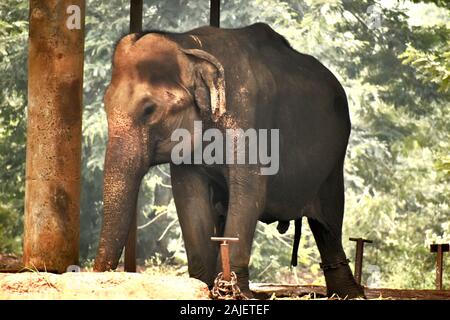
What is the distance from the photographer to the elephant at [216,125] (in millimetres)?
9484

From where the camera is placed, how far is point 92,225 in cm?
2570

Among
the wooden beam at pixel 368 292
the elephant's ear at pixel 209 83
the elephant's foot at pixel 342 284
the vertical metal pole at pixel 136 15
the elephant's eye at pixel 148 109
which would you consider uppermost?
the vertical metal pole at pixel 136 15

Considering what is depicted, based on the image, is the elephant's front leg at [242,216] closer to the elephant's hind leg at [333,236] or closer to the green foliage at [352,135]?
the elephant's hind leg at [333,236]

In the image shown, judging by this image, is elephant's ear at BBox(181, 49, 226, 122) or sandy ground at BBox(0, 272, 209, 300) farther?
elephant's ear at BBox(181, 49, 226, 122)

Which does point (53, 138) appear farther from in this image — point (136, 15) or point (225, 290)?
point (225, 290)

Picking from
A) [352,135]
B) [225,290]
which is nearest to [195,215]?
[225,290]

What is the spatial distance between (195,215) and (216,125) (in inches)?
37.4

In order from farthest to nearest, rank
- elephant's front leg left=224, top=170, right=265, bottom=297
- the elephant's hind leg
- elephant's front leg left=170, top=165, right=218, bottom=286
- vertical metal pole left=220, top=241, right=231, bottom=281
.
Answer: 1. the elephant's hind leg
2. elephant's front leg left=170, top=165, right=218, bottom=286
3. elephant's front leg left=224, top=170, right=265, bottom=297
4. vertical metal pole left=220, top=241, right=231, bottom=281

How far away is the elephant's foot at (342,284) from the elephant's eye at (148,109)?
113 inches

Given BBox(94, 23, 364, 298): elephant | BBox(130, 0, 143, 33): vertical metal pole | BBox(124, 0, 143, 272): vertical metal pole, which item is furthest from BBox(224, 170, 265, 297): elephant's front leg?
BBox(130, 0, 143, 33): vertical metal pole

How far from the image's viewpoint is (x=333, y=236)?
11.5 meters

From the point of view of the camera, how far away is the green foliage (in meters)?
24.7

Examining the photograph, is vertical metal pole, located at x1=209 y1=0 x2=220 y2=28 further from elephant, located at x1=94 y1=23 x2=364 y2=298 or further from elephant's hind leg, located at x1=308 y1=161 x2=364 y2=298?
elephant's hind leg, located at x1=308 y1=161 x2=364 y2=298

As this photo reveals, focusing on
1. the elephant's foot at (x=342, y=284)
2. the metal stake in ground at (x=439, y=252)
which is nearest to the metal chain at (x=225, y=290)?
the elephant's foot at (x=342, y=284)
